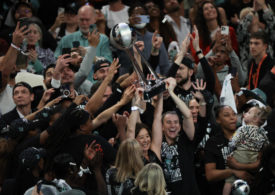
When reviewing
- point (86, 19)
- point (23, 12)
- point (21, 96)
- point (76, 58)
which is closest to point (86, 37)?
point (86, 19)

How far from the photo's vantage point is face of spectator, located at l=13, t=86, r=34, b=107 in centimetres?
855

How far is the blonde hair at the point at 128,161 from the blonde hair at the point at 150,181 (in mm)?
265

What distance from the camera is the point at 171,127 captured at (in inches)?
320

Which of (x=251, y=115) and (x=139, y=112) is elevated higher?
(x=139, y=112)

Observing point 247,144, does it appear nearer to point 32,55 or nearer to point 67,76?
point 67,76

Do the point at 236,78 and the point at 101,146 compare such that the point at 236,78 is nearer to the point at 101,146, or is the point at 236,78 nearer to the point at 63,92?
the point at 63,92

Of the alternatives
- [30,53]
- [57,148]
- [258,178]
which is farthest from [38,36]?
[258,178]

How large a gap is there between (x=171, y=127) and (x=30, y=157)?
73.8 inches

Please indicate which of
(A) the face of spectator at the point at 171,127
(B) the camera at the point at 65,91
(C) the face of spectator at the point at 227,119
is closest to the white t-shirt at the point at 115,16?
(B) the camera at the point at 65,91

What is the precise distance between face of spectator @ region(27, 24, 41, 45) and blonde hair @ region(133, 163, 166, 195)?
4.74 meters

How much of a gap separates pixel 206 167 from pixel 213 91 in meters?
1.63

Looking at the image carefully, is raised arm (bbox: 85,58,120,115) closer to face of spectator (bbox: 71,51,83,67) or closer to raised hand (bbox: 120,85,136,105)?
raised hand (bbox: 120,85,136,105)

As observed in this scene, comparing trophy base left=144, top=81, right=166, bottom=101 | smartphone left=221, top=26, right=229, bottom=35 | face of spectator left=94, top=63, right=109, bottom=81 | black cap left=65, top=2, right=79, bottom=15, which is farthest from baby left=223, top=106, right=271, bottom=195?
black cap left=65, top=2, right=79, bottom=15

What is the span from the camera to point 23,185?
7.03 m
